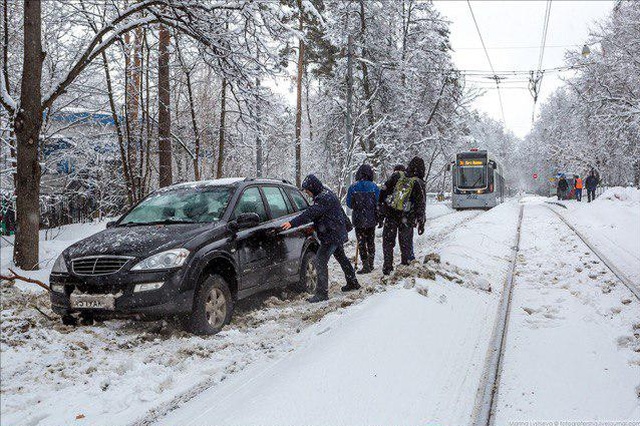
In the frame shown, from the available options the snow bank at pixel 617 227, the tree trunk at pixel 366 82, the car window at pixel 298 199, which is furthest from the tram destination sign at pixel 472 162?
the car window at pixel 298 199

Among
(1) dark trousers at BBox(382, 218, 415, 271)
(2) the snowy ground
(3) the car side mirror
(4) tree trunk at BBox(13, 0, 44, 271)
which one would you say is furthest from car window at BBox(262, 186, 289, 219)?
(4) tree trunk at BBox(13, 0, 44, 271)

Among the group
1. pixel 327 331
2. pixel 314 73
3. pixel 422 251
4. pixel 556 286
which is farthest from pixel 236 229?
pixel 314 73

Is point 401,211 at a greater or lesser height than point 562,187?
lesser

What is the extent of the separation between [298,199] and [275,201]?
0.80m

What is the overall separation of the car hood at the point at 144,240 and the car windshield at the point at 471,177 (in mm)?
22309

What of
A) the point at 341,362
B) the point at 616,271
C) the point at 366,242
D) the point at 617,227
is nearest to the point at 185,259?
the point at 341,362

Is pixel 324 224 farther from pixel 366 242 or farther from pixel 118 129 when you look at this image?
pixel 118 129

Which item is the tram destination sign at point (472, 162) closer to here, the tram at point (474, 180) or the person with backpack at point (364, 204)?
the tram at point (474, 180)

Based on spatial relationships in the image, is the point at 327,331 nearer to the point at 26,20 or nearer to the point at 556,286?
the point at 556,286

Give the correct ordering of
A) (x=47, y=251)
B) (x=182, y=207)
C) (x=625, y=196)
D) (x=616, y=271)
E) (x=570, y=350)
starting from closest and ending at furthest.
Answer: (x=570, y=350)
(x=182, y=207)
(x=616, y=271)
(x=47, y=251)
(x=625, y=196)

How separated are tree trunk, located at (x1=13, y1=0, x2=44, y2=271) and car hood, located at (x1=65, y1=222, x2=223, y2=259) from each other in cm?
349

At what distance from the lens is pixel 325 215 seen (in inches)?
283

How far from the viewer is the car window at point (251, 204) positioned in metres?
6.26

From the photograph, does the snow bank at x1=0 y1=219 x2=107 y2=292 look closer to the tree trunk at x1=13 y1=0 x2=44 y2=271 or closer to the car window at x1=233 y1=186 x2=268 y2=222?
the tree trunk at x1=13 y1=0 x2=44 y2=271
